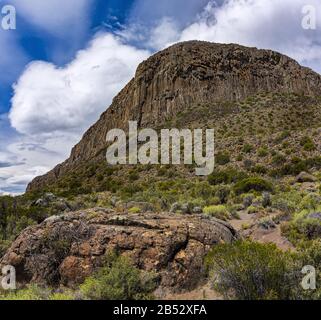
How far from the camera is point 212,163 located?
Result: 34406 millimetres

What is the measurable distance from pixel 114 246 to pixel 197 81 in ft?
172

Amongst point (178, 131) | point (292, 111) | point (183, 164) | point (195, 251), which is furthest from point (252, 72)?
point (195, 251)

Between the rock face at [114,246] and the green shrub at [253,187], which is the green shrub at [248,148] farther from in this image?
the rock face at [114,246]

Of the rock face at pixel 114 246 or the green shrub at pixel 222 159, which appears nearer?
the rock face at pixel 114 246

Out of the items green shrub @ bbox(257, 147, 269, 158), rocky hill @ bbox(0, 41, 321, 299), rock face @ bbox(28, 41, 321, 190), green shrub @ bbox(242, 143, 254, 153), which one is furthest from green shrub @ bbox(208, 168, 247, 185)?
rock face @ bbox(28, 41, 321, 190)

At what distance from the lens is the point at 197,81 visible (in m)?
59.0

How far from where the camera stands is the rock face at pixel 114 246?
8578 millimetres

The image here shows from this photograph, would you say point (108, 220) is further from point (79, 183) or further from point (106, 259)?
point (79, 183)

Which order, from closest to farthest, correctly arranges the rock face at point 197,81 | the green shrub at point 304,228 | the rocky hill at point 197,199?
the rocky hill at point 197,199 < the green shrub at point 304,228 < the rock face at point 197,81

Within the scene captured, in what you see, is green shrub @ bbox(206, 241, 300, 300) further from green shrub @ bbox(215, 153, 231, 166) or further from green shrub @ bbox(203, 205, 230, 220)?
green shrub @ bbox(215, 153, 231, 166)

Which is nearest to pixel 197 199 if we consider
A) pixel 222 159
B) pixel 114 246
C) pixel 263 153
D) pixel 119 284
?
pixel 114 246

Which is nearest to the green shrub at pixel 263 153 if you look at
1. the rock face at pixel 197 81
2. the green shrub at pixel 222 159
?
the green shrub at pixel 222 159

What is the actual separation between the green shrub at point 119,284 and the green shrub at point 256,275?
57.3 inches

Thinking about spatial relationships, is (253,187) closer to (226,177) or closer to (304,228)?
(226,177)
